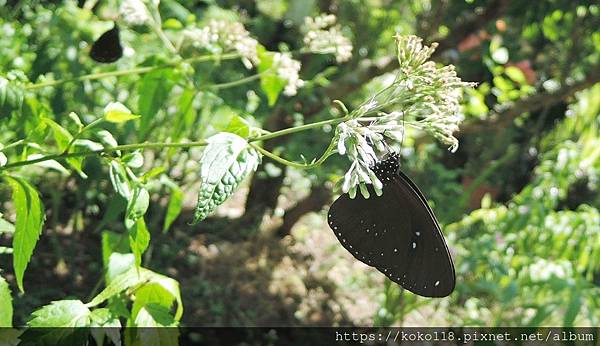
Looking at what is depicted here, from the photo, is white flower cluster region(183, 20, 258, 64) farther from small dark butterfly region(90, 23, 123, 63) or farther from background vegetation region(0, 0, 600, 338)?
small dark butterfly region(90, 23, 123, 63)

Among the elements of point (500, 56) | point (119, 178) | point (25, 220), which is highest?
point (500, 56)

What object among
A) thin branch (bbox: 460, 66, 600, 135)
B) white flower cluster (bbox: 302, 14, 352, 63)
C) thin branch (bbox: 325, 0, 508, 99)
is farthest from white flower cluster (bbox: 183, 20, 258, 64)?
thin branch (bbox: 460, 66, 600, 135)

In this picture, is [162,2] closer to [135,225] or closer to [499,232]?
[135,225]

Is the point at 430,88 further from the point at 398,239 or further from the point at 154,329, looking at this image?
the point at 154,329

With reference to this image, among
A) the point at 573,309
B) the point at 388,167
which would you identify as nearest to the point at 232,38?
the point at 388,167

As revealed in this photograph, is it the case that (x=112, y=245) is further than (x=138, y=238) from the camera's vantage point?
Yes

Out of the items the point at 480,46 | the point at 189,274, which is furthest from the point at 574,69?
the point at 189,274
